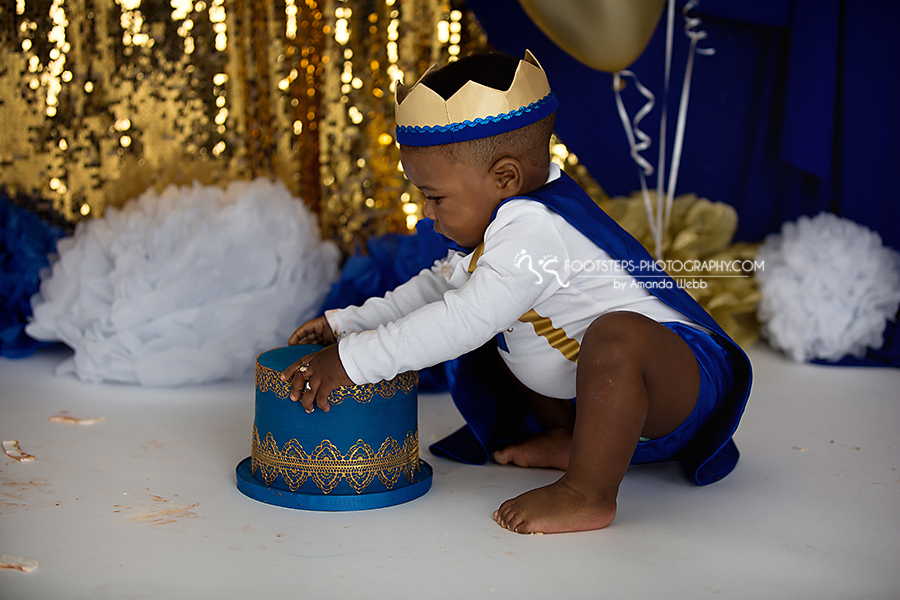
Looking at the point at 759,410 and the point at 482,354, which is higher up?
the point at 482,354

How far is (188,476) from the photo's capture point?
109 centimetres

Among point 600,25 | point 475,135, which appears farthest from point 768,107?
point 475,135

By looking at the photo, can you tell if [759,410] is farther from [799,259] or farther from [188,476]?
[188,476]

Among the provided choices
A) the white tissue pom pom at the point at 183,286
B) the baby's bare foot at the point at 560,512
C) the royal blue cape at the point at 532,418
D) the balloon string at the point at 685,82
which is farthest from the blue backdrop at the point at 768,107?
the baby's bare foot at the point at 560,512

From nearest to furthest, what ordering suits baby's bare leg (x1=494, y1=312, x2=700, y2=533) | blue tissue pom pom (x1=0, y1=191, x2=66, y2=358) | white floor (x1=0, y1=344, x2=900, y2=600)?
1. white floor (x1=0, y1=344, x2=900, y2=600)
2. baby's bare leg (x1=494, y1=312, x2=700, y2=533)
3. blue tissue pom pom (x1=0, y1=191, x2=66, y2=358)

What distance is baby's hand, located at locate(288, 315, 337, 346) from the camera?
3.89 ft

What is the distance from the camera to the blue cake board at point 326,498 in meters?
0.99

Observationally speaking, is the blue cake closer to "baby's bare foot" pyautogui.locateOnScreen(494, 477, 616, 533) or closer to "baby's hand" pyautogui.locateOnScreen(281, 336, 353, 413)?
"baby's hand" pyautogui.locateOnScreen(281, 336, 353, 413)

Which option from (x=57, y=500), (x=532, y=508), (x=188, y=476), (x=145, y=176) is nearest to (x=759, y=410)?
(x=532, y=508)

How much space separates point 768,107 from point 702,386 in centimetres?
119

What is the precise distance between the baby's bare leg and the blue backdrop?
41.8 inches

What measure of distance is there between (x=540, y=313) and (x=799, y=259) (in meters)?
1.00

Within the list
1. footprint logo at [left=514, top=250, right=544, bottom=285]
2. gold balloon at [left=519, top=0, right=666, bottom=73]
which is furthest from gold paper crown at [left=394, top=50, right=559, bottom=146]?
gold balloon at [left=519, top=0, right=666, bottom=73]

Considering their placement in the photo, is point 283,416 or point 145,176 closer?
point 283,416
